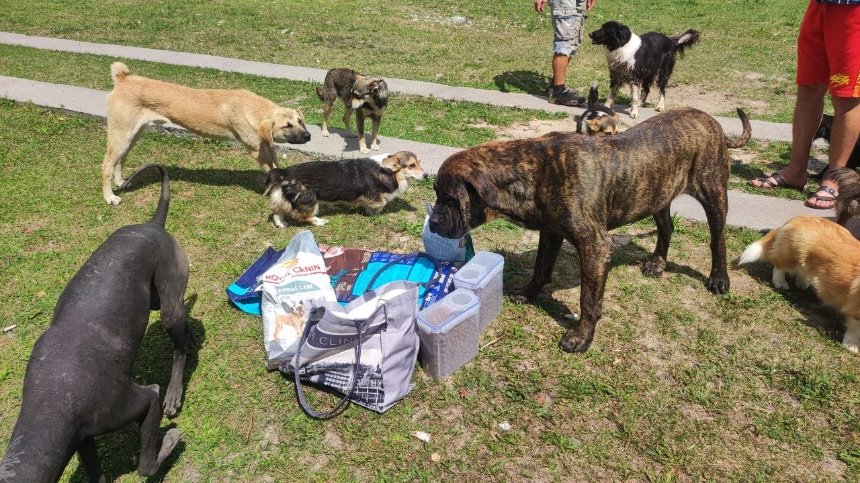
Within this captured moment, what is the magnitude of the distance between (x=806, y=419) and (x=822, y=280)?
1295 mm

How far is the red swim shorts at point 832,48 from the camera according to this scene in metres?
5.35

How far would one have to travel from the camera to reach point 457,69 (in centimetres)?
1184

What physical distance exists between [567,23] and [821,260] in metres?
6.61

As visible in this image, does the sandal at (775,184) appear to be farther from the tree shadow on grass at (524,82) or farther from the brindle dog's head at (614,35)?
the tree shadow on grass at (524,82)

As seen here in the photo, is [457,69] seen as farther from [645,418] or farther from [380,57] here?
[645,418]

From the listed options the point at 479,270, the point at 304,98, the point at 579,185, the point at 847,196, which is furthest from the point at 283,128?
the point at 847,196

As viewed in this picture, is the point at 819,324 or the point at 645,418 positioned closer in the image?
the point at 645,418

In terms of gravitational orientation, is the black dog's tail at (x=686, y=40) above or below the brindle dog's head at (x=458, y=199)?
above

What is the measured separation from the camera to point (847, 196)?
4.82 metres

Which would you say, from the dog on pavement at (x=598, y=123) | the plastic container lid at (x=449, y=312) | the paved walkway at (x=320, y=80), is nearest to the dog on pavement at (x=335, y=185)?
the paved walkway at (x=320, y=80)

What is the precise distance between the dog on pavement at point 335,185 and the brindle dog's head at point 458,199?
87.3 inches

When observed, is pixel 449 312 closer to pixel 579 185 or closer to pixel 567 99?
pixel 579 185

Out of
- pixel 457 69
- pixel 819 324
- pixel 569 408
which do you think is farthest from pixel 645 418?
pixel 457 69

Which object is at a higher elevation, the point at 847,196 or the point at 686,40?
the point at 686,40
